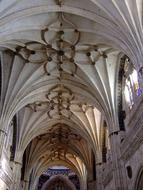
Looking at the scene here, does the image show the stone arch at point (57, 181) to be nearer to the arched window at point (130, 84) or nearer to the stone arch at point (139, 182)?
the arched window at point (130, 84)

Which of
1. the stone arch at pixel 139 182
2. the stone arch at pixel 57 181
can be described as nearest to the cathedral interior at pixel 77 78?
the stone arch at pixel 139 182

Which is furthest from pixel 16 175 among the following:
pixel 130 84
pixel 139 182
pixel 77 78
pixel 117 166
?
pixel 130 84

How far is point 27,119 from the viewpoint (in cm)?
2009

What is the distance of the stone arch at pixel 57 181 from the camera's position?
38.8 metres

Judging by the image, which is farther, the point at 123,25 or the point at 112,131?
the point at 112,131

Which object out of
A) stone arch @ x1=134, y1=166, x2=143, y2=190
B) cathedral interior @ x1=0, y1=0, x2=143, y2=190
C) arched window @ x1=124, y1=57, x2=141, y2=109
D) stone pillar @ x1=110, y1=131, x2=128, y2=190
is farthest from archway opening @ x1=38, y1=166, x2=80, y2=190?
stone arch @ x1=134, y1=166, x2=143, y2=190

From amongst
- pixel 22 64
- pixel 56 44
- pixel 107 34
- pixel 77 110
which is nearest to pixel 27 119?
pixel 77 110

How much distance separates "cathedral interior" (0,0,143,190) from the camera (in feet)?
35.5

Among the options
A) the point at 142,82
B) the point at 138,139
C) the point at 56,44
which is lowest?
the point at 138,139

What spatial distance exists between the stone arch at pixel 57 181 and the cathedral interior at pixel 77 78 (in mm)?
16345

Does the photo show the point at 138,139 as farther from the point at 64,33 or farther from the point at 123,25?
the point at 64,33

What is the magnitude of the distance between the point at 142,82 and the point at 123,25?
2754 millimetres

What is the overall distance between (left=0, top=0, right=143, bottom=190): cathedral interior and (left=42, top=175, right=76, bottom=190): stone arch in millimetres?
16345

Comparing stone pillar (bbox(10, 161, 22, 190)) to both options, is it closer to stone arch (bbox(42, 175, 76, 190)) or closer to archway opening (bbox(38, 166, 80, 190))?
archway opening (bbox(38, 166, 80, 190))
